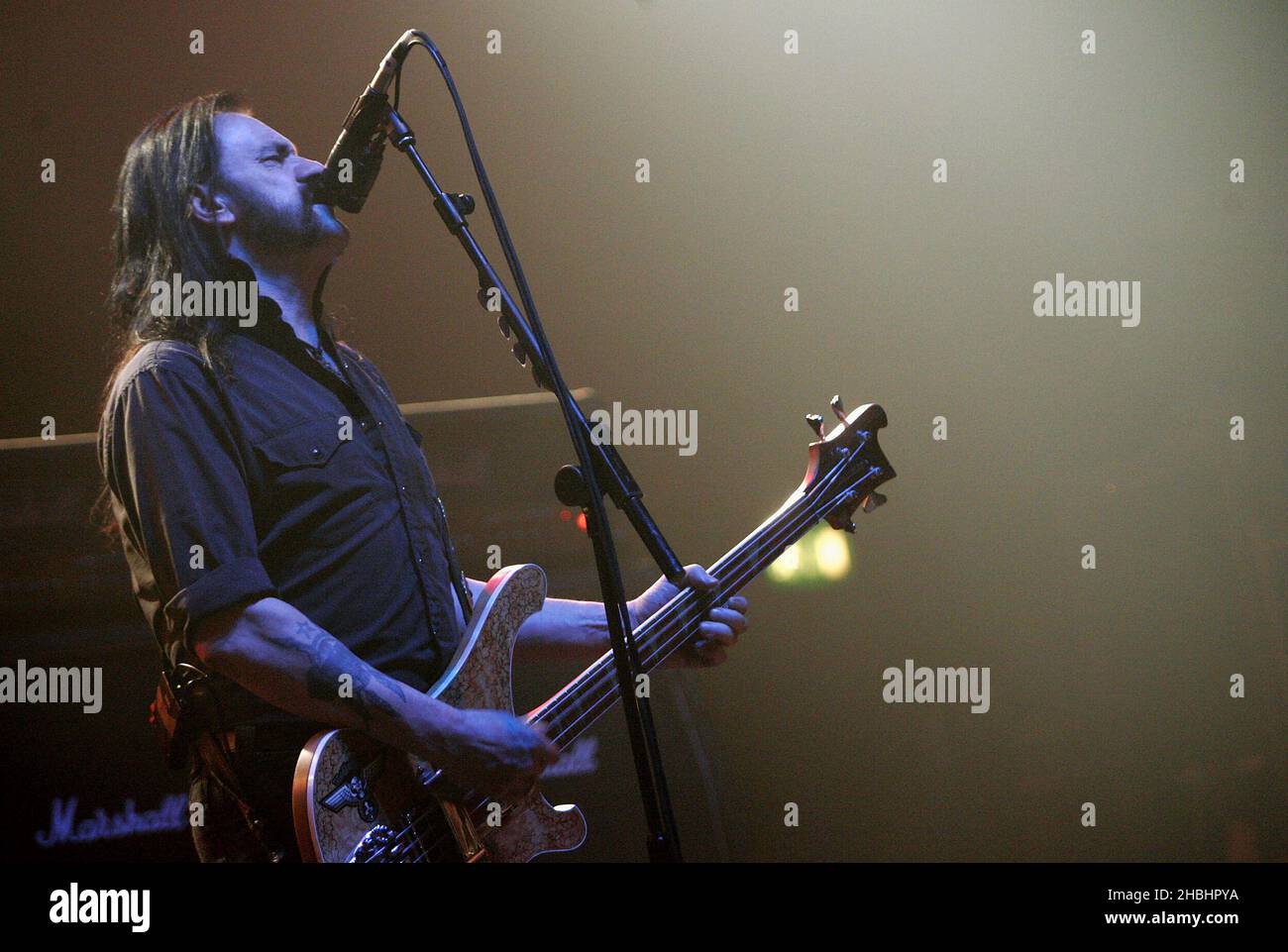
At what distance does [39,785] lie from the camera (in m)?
2.10

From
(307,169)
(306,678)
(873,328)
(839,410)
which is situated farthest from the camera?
(873,328)

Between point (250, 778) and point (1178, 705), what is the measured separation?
1.88m

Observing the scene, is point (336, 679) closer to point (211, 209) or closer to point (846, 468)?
point (211, 209)

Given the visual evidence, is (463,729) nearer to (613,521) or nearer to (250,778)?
(250,778)

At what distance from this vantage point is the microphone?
1.79 m

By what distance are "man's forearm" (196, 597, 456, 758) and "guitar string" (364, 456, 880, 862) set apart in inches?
5.6

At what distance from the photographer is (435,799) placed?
1.83 m

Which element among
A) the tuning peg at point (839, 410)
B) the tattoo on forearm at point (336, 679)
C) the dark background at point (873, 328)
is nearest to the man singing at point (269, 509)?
the tattoo on forearm at point (336, 679)

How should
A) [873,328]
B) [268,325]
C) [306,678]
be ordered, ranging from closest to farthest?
[306,678] < [268,325] < [873,328]

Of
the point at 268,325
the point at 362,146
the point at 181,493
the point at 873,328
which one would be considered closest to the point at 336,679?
the point at 181,493

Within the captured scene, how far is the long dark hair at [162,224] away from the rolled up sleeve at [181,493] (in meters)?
0.14

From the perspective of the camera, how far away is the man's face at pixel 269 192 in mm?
2061

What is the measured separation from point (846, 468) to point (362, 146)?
3.47 ft

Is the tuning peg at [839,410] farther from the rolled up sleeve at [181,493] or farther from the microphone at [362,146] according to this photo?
the rolled up sleeve at [181,493]
